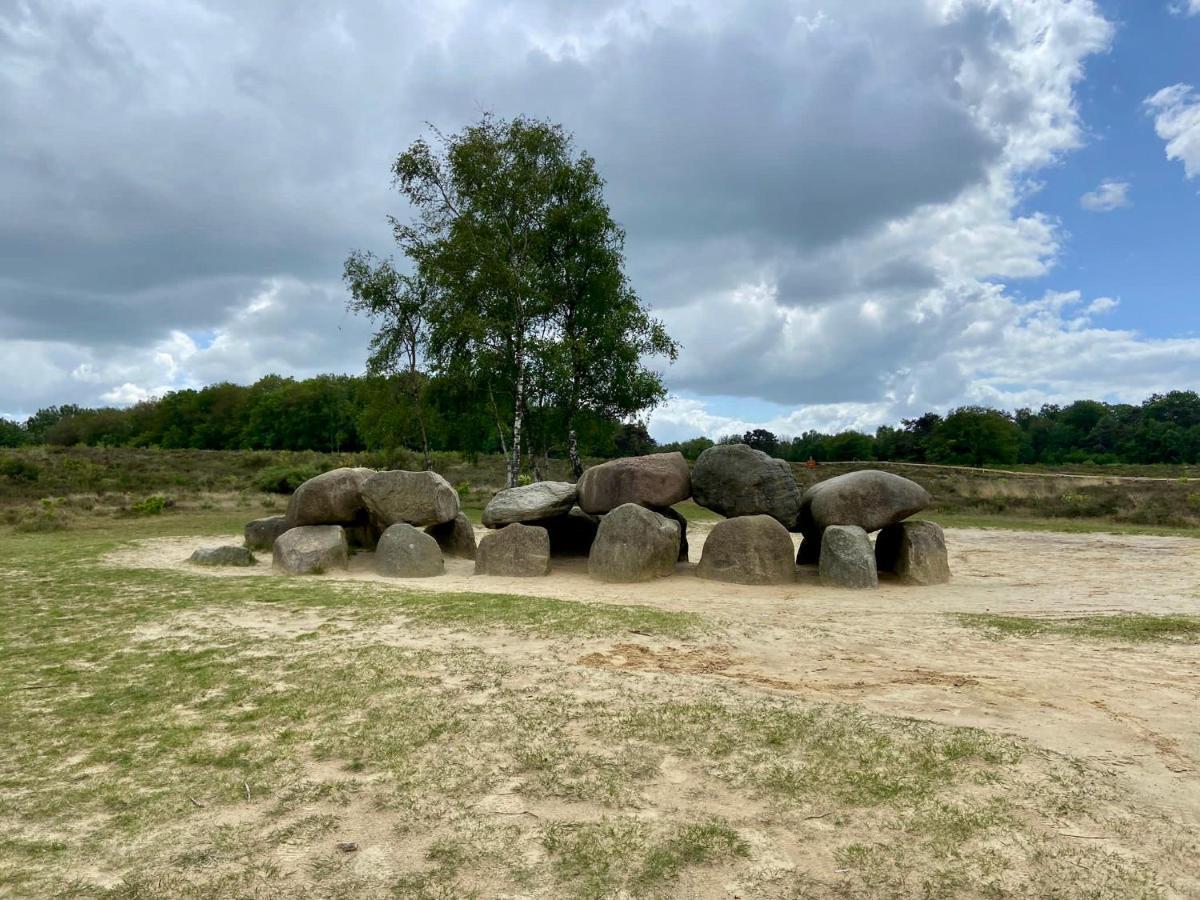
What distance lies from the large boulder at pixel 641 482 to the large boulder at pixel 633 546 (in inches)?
14.2

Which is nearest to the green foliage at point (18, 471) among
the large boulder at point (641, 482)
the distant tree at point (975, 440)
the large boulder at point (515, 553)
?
the large boulder at point (515, 553)

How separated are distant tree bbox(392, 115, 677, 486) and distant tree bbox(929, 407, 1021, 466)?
1551 inches

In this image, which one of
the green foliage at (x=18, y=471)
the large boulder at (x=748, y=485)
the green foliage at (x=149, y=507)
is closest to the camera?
the large boulder at (x=748, y=485)

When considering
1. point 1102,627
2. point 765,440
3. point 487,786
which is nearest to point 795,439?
point 765,440

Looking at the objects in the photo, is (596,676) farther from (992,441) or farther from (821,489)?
(992,441)

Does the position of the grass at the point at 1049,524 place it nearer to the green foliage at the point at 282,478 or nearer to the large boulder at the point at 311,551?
the large boulder at the point at 311,551

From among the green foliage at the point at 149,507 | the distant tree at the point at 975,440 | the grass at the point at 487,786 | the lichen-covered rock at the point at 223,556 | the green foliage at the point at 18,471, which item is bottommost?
the grass at the point at 487,786

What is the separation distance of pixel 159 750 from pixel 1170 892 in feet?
16.6

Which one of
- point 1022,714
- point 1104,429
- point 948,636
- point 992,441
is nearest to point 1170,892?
point 1022,714

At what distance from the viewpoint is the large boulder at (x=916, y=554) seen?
38.1 feet

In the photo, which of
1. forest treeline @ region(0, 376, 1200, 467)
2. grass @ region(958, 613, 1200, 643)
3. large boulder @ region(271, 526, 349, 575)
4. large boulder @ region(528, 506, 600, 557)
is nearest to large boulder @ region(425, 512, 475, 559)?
large boulder @ region(528, 506, 600, 557)

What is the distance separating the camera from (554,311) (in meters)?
21.8

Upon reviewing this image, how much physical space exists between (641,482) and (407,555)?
150 inches

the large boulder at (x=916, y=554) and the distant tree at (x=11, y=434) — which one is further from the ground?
the distant tree at (x=11, y=434)
